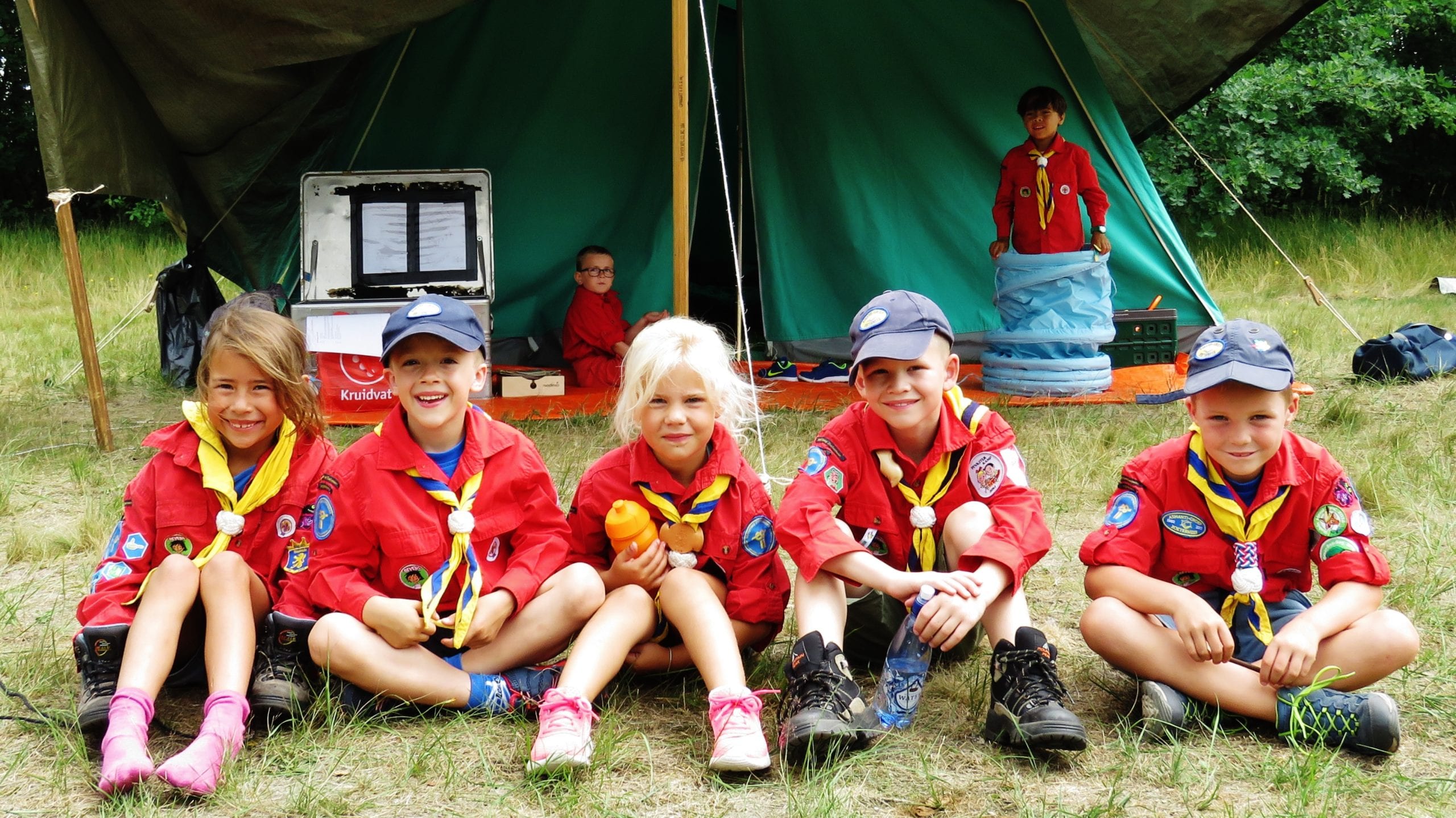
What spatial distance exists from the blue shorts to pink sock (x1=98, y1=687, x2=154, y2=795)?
1.83m

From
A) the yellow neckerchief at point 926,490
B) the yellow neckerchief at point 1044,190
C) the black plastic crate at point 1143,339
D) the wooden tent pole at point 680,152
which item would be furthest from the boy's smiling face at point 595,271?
the yellow neckerchief at point 926,490

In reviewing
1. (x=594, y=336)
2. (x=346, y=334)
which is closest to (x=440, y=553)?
(x=346, y=334)

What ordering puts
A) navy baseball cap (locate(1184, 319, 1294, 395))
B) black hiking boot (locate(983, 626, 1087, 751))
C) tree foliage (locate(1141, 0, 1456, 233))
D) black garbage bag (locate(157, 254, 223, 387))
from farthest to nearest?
tree foliage (locate(1141, 0, 1456, 233)) < black garbage bag (locate(157, 254, 223, 387)) < navy baseball cap (locate(1184, 319, 1294, 395)) < black hiking boot (locate(983, 626, 1087, 751))

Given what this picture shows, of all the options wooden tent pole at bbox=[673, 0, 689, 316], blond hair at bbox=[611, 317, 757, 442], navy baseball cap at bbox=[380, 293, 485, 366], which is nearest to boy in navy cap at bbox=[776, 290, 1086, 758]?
blond hair at bbox=[611, 317, 757, 442]

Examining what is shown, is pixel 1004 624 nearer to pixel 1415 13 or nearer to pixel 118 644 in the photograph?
pixel 118 644

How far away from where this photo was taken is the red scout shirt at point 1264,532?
7.65 feet

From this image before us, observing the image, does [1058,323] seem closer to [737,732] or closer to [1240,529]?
[1240,529]

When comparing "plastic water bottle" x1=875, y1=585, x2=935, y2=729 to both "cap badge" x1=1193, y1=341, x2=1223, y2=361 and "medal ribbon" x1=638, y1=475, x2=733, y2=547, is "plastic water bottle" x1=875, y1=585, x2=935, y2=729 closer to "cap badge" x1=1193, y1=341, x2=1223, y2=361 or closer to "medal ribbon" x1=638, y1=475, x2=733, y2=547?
"medal ribbon" x1=638, y1=475, x2=733, y2=547

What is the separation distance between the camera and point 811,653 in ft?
7.49

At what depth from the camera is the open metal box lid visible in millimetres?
5363

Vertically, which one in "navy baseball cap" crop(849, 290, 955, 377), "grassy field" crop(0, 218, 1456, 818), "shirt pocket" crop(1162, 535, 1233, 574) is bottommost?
"grassy field" crop(0, 218, 1456, 818)

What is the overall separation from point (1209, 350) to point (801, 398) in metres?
2.97

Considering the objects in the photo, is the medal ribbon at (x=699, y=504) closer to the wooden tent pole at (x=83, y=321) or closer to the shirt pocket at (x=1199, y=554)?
the shirt pocket at (x=1199, y=554)

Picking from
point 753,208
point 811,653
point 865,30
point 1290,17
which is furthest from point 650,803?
Answer: point 1290,17
